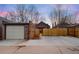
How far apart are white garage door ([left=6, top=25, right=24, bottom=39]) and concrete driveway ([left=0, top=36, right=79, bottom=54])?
0.28 m

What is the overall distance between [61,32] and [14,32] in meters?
1.27

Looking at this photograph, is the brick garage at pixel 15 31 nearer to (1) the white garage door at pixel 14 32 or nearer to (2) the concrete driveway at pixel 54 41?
(1) the white garage door at pixel 14 32

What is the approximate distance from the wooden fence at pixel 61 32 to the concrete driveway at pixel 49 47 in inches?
4.3

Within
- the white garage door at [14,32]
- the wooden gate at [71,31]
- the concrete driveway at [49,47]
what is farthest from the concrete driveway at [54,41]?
the white garage door at [14,32]

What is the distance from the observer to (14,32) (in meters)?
6.04

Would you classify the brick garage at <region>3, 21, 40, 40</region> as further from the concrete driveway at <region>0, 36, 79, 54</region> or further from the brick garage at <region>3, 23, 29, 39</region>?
the concrete driveway at <region>0, 36, 79, 54</region>

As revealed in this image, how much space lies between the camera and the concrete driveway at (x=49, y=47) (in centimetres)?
568

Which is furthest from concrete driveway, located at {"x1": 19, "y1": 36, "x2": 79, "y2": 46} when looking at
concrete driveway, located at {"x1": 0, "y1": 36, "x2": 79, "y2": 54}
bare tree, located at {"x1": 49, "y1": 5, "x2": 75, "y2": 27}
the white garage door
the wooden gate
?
bare tree, located at {"x1": 49, "y1": 5, "x2": 75, "y2": 27}

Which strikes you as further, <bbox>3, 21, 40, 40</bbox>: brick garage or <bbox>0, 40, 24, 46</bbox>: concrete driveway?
<bbox>3, 21, 40, 40</bbox>: brick garage

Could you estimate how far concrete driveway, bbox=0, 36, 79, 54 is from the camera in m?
5.68

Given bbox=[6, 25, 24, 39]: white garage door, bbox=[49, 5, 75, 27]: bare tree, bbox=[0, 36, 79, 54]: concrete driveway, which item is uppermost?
bbox=[49, 5, 75, 27]: bare tree

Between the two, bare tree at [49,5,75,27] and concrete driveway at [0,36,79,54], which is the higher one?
bare tree at [49,5,75,27]

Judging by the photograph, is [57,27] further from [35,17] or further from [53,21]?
[35,17]

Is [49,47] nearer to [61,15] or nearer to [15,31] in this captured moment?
[61,15]
